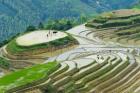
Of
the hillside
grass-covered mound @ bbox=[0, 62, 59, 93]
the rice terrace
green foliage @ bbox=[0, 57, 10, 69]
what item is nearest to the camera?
grass-covered mound @ bbox=[0, 62, 59, 93]

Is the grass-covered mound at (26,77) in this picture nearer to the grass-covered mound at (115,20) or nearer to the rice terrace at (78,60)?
the rice terrace at (78,60)

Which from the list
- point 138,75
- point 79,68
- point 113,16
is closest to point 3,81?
point 79,68

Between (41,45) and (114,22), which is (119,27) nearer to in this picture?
(114,22)

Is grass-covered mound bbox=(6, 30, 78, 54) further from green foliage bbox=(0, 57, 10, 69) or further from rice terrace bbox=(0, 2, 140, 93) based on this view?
green foliage bbox=(0, 57, 10, 69)

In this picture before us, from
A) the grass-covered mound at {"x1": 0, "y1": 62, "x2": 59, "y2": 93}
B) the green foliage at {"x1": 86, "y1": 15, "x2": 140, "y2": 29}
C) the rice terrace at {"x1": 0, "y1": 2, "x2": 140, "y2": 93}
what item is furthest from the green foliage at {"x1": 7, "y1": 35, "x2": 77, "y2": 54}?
the grass-covered mound at {"x1": 0, "y1": 62, "x2": 59, "y2": 93}

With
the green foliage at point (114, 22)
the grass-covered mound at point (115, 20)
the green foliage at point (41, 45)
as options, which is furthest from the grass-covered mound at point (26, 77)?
the grass-covered mound at point (115, 20)

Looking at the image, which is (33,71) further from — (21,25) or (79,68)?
(21,25)

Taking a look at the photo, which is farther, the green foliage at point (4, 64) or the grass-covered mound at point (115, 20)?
the grass-covered mound at point (115, 20)
